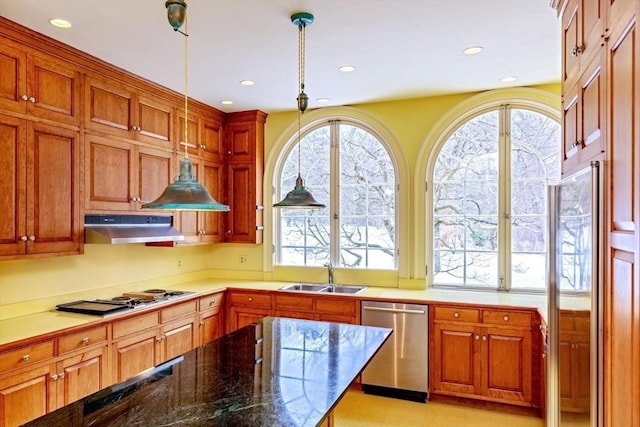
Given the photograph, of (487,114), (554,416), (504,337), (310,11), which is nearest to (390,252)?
(504,337)

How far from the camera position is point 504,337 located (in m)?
3.38

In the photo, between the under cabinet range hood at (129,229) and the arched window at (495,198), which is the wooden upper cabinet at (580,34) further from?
the under cabinet range hood at (129,229)

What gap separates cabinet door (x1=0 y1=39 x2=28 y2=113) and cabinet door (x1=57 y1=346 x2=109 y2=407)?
161 centimetres

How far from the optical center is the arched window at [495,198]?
383 cm

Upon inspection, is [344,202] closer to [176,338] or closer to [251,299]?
[251,299]

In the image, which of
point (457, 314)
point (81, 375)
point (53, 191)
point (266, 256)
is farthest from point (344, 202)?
point (81, 375)

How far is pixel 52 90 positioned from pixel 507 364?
389 cm

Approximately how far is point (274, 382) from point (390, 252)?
8.93ft

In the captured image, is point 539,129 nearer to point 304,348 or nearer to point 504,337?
point 504,337

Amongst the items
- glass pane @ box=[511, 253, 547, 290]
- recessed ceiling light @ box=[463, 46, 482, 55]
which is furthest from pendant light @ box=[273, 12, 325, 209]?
glass pane @ box=[511, 253, 547, 290]

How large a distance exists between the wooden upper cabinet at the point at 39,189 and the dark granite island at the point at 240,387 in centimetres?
140

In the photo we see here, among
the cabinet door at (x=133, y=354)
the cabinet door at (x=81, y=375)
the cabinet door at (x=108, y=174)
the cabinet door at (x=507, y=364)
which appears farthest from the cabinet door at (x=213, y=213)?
the cabinet door at (x=507, y=364)

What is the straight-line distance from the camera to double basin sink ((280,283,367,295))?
164 inches

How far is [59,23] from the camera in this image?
2.51 m
